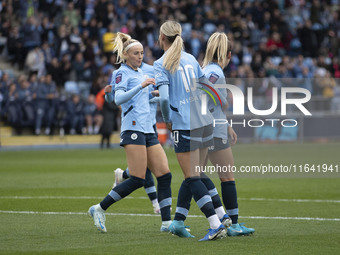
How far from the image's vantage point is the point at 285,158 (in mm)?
10109

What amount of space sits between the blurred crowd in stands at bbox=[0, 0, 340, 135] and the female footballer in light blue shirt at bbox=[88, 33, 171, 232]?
44.5 ft

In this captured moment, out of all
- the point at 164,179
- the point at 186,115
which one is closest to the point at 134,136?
the point at 164,179

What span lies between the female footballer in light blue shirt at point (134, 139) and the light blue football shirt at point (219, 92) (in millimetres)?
830

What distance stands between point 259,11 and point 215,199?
27.2 metres

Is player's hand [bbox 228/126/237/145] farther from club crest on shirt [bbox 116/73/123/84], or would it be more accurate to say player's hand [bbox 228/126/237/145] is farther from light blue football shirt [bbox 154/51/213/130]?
club crest on shirt [bbox 116/73/123/84]

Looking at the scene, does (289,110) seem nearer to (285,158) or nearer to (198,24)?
(285,158)

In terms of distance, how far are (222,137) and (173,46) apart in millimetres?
1187

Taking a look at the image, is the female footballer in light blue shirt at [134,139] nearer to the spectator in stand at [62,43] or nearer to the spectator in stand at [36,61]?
the spectator in stand at [36,61]

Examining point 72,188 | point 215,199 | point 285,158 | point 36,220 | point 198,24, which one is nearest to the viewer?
point 215,199

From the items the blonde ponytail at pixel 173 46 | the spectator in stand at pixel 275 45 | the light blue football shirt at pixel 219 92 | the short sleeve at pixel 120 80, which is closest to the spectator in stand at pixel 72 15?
the spectator in stand at pixel 275 45

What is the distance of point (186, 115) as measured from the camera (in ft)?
25.4

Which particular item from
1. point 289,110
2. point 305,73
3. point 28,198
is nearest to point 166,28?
point 289,110

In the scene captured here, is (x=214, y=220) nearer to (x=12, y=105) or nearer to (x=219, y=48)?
(x=219, y=48)

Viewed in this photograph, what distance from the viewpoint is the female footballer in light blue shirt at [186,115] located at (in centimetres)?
766
